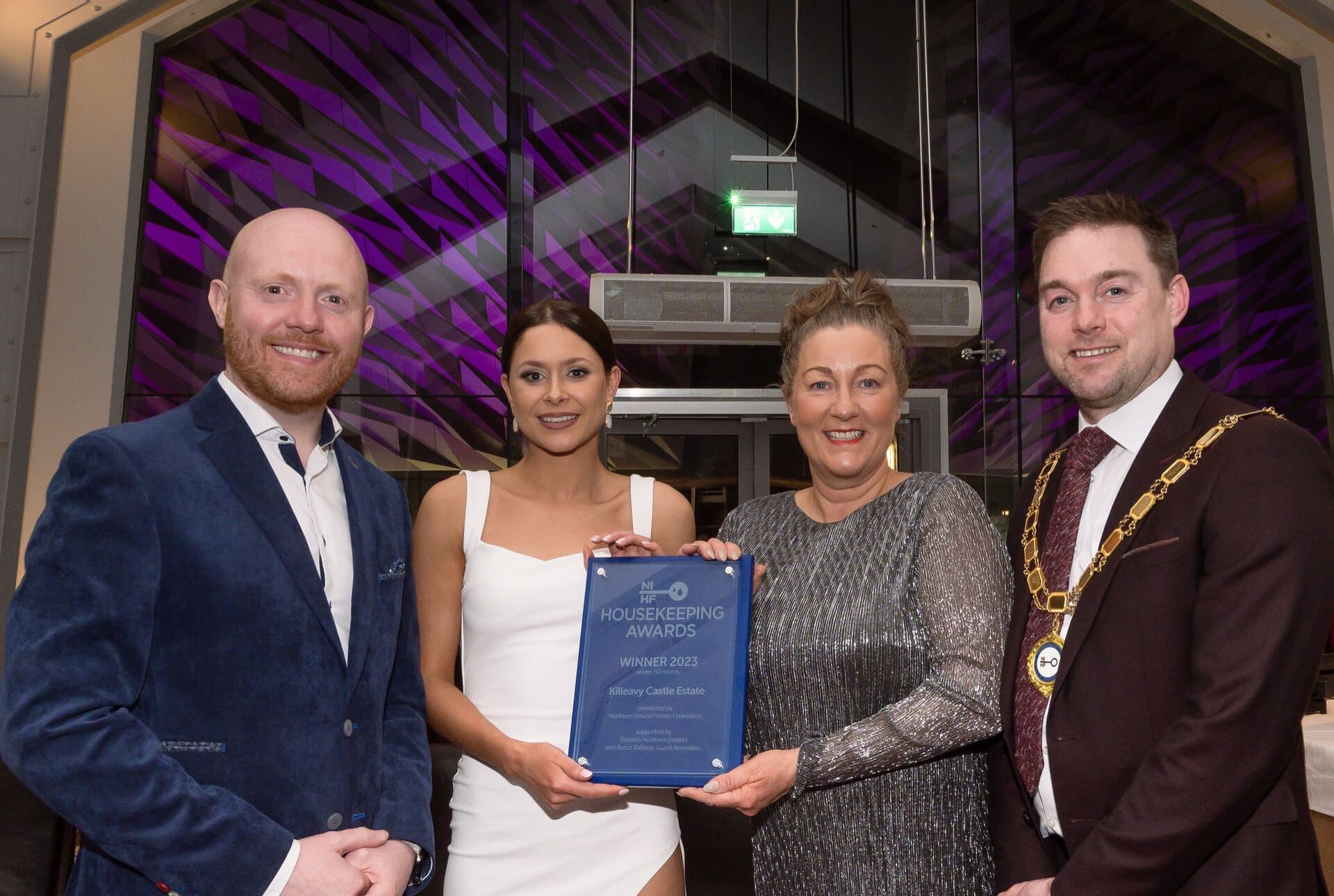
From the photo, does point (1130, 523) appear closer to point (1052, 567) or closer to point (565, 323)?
point (1052, 567)

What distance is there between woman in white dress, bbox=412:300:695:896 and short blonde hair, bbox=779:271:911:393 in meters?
0.44

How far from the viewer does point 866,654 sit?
5.93 feet

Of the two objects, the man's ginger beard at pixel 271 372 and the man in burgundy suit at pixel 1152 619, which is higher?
the man's ginger beard at pixel 271 372

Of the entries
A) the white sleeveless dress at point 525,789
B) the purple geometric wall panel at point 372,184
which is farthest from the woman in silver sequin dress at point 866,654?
the purple geometric wall panel at point 372,184

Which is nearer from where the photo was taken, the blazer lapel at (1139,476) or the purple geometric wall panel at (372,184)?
the blazer lapel at (1139,476)

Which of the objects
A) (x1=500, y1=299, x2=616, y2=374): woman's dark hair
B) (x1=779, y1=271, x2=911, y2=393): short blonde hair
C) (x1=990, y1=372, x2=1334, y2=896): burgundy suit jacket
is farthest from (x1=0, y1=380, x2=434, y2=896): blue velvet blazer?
(x1=990, y1=372, x2=1334, y2=896): burgundy suit jacket

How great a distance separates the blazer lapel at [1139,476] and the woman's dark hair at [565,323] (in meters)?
1.03

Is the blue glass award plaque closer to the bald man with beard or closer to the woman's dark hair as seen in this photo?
the bald man with beard

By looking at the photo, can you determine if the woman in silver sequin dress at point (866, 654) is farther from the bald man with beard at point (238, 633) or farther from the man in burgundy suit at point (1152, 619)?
the bald man with beard at point (238, 633)

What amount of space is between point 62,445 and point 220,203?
1.94m

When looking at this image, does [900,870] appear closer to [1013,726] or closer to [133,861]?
[1013,726]

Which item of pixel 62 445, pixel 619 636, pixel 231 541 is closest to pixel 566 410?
pixel 619 636

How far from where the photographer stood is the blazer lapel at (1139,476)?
1587 millimetres

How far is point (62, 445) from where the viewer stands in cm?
573
